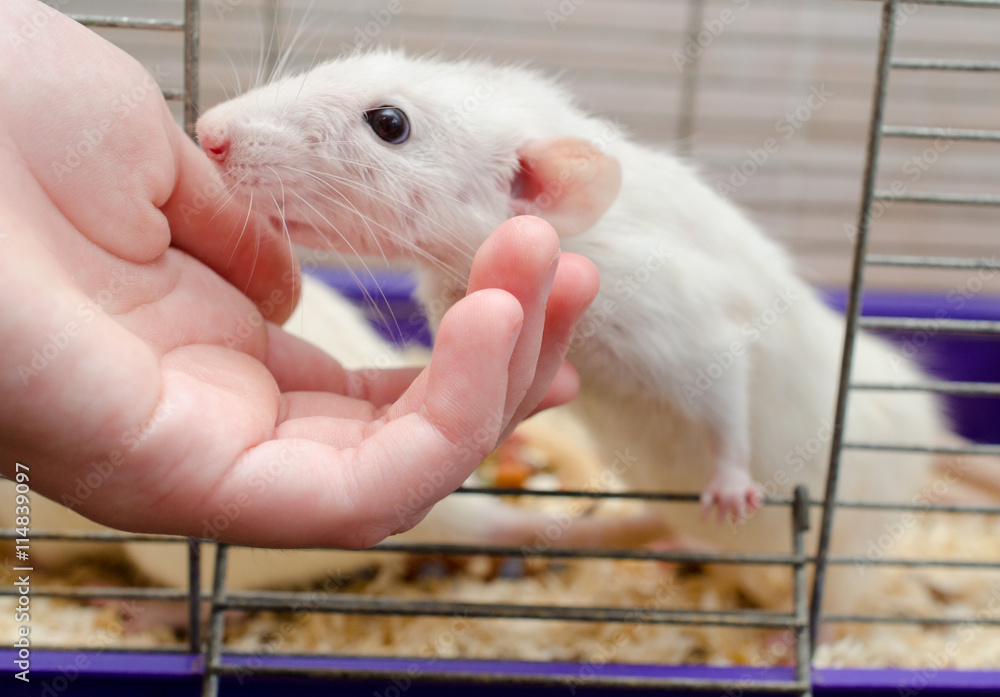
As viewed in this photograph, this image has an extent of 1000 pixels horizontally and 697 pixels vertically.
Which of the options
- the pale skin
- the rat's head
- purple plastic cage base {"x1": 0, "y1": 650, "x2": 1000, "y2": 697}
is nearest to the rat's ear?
the rat's head

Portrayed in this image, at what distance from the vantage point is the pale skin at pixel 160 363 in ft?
2.48

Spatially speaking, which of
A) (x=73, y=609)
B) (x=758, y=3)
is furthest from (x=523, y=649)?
(x=758, y=3)

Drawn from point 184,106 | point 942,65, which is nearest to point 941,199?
point 942,65

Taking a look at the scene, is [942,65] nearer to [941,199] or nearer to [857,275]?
[941,199]

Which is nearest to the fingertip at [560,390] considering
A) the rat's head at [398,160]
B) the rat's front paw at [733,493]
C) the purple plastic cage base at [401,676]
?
the rat's head at [398,160]

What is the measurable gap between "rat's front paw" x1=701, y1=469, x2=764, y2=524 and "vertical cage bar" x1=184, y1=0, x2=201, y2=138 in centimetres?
107

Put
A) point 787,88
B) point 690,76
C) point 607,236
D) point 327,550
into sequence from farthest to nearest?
point 787,88
point 690,76
point 327,550
point 607,236

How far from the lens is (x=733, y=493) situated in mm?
1381

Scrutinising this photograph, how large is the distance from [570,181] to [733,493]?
625 mm

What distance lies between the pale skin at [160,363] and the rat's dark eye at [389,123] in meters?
0.29

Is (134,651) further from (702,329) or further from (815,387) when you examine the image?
(815,387)

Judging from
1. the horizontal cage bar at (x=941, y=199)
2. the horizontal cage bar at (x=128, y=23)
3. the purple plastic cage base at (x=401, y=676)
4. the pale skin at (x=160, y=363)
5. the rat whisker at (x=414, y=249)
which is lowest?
the purple plastic cage base at (x=401, y=676)

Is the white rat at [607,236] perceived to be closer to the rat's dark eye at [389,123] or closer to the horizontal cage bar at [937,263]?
the rat's dark eye at [389,123]

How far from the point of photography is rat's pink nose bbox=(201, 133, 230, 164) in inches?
42.4
